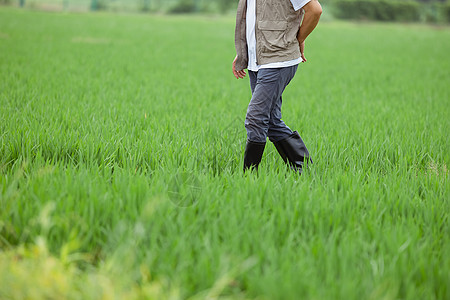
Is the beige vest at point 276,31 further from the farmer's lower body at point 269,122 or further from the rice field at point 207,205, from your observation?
the rice field at point 207,205

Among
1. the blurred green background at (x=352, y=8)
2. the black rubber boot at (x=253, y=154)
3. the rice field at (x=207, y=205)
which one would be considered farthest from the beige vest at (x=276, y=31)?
the blurred green background at (x=352, y=8)

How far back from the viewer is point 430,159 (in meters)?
3.20

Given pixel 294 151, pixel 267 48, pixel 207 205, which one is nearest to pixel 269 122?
pixel 294 151

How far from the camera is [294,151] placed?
2.90m

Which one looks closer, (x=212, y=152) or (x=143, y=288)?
(x=143, y=288)

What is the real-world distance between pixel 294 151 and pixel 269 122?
0.27 m

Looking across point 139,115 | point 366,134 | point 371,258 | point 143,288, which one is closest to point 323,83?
point 366,134

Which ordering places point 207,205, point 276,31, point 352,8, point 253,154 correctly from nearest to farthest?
point 207,205
point 276,31
point 253,154
point 352,8

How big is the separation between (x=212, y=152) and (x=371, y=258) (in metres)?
1.59

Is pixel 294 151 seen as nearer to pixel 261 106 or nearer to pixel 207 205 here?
pixel 261 106

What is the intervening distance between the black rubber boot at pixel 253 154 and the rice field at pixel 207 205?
0.41 feet

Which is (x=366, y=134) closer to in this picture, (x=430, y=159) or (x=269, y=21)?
(x=430, y=159)

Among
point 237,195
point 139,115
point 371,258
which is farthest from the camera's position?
point 139,115

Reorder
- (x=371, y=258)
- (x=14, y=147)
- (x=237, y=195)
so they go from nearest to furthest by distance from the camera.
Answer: (x=371, y=258) < (x=237, y=195) < (x=14, y=147)
